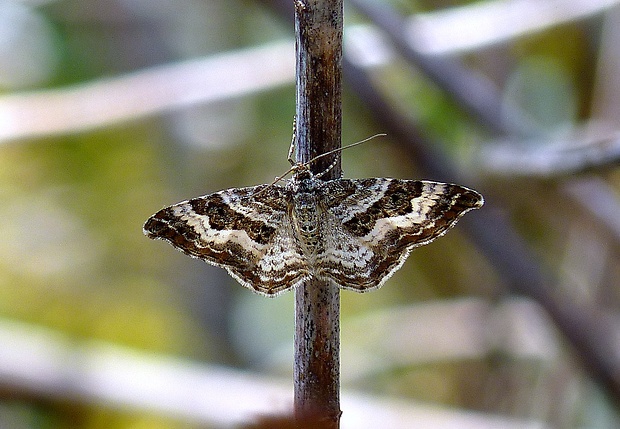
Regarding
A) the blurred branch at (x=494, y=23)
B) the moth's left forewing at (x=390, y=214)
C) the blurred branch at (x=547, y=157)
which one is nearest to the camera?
the moth's left forewing at (x=390, y=214)

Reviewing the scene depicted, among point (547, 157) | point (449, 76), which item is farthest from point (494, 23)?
point (547, 157)

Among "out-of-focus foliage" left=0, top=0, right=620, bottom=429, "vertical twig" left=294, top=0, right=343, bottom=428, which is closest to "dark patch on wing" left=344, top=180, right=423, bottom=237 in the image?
"vertical twig" left=294, top=0, right=343, bottom=428

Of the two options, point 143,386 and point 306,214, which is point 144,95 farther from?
point 306,214

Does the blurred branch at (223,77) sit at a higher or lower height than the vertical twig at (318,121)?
higher

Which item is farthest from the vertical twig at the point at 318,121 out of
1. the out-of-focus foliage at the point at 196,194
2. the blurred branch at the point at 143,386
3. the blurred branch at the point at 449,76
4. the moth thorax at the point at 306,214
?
the out-of-focus foliage at the point at 196,194

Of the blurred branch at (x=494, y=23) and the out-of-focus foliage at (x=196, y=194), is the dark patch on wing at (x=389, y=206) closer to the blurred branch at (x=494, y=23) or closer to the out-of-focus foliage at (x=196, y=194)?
the blurred branch at (x=494, y=23)

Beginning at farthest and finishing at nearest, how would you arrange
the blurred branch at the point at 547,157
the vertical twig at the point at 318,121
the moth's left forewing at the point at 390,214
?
the blurred branch at the point at 547,157, the moth's left forewing at the point at 390,214, the vertical twig at the point at 318,121
